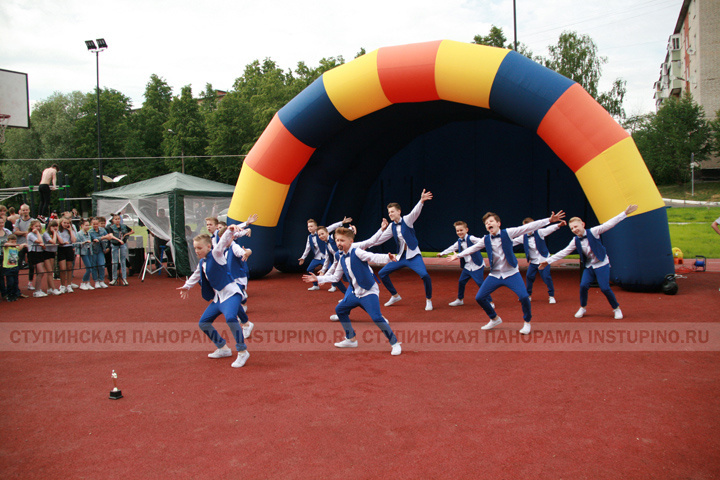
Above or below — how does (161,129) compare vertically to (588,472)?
above

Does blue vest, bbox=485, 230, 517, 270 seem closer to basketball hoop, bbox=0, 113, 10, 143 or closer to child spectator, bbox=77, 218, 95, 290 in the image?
child spectator, bbox=77, 218, 95, 290

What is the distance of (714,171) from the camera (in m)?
34.5

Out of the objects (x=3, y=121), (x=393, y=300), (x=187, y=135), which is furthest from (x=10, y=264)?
(x=187, y=135)

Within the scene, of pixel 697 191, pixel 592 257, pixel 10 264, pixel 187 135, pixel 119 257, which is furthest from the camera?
pixel 187 135

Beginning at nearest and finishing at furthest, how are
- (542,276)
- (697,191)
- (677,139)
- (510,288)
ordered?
(510,288), (542,276), (697,191), (677,139)

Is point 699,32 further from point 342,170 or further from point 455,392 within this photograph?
point 455,392

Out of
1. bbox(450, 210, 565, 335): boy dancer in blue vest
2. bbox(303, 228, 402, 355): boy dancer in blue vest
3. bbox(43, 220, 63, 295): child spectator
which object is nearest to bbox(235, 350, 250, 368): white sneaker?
bbox(303, 228, 402, 355): boy dancer in blue vest

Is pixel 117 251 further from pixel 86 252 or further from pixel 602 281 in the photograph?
pixel 602 281

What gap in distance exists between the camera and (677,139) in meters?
32.1

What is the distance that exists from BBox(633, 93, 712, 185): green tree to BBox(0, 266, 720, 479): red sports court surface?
29081 mm

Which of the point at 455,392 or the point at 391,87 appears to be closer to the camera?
the point at 455,392

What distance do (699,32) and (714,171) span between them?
9485 millimetres

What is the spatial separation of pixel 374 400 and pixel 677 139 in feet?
114

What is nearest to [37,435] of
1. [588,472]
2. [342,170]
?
[588,472]
